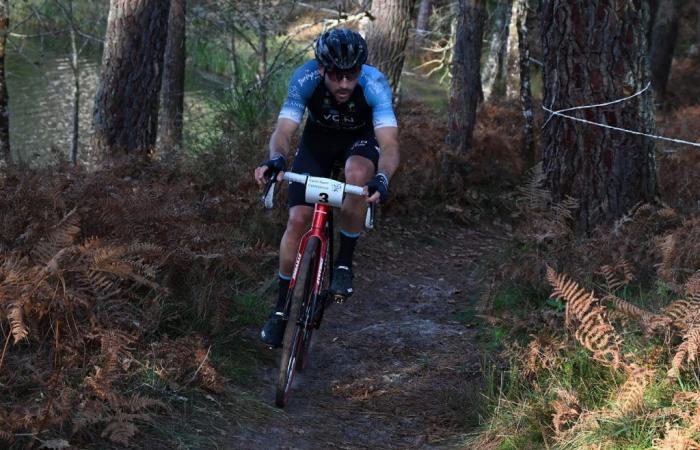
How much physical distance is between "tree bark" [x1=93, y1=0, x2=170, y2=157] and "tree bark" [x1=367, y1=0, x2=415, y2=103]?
125 inches

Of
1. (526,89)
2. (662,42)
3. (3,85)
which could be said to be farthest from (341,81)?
(662,42)

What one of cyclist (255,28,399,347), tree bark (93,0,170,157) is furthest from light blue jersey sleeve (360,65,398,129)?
tree bark (93,0,170,157)

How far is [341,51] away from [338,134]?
2.70 ft

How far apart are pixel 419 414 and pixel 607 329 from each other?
1.55 metres

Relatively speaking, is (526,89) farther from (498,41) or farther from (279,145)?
(498,41)

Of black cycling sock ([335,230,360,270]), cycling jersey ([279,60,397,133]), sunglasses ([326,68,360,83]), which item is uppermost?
sunglasses ([326,68,360,83])

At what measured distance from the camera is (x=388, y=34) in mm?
11359

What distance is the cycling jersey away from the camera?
19.1ft

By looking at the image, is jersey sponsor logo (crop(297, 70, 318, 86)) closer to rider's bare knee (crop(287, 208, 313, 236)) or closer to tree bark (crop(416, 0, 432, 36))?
rider's bare knee (crop(287, 208, 313, 236))

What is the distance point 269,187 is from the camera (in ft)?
17.0

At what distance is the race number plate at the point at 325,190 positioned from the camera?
514cm

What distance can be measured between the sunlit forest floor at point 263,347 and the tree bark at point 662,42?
13.8 m

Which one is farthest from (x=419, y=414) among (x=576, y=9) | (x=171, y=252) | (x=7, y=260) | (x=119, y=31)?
(x=119, y=31)

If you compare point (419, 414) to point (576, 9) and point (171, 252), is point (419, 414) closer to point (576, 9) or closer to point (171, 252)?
point (171, 252)
